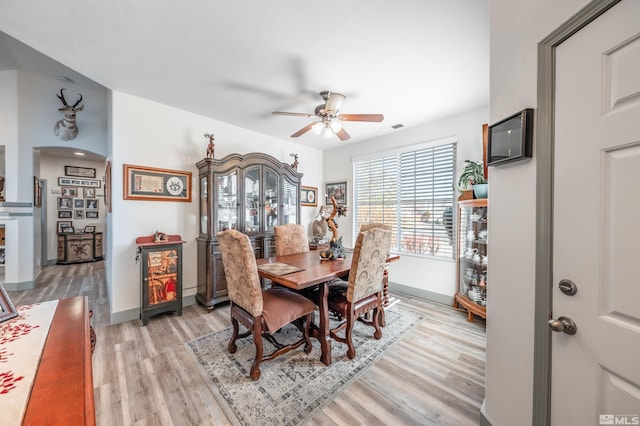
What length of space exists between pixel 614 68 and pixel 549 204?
19.7 inches

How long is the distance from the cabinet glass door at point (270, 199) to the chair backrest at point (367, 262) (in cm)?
202

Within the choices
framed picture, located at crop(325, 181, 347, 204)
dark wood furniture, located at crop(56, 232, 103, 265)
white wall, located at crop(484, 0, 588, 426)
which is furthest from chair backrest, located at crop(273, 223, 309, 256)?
dark wood furniture, located at crop(56, 232, 103, 265)

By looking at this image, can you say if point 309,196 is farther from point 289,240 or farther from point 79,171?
point 79,171

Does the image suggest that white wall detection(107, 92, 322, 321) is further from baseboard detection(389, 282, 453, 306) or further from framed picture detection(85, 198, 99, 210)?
framed picture detection(85, 198, 99, 210)

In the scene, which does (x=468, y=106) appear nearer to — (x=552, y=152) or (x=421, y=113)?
(x=421, y=113)

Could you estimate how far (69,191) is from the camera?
580 centimetres

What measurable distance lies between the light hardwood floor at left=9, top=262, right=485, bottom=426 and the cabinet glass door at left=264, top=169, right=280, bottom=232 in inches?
58.8

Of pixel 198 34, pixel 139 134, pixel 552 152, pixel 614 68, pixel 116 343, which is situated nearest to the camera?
pixel 614 68

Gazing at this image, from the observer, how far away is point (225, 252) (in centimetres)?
200

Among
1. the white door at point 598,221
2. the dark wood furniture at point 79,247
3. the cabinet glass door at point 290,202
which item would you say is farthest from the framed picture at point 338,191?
the dark wood furniture at point 79,247

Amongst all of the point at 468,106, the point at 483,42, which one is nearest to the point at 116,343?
the point at 483,42

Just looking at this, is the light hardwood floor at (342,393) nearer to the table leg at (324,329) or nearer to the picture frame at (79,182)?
the table leg at (324,329)

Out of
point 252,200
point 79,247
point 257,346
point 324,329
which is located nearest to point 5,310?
point 257,346

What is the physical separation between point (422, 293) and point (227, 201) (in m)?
3.15
